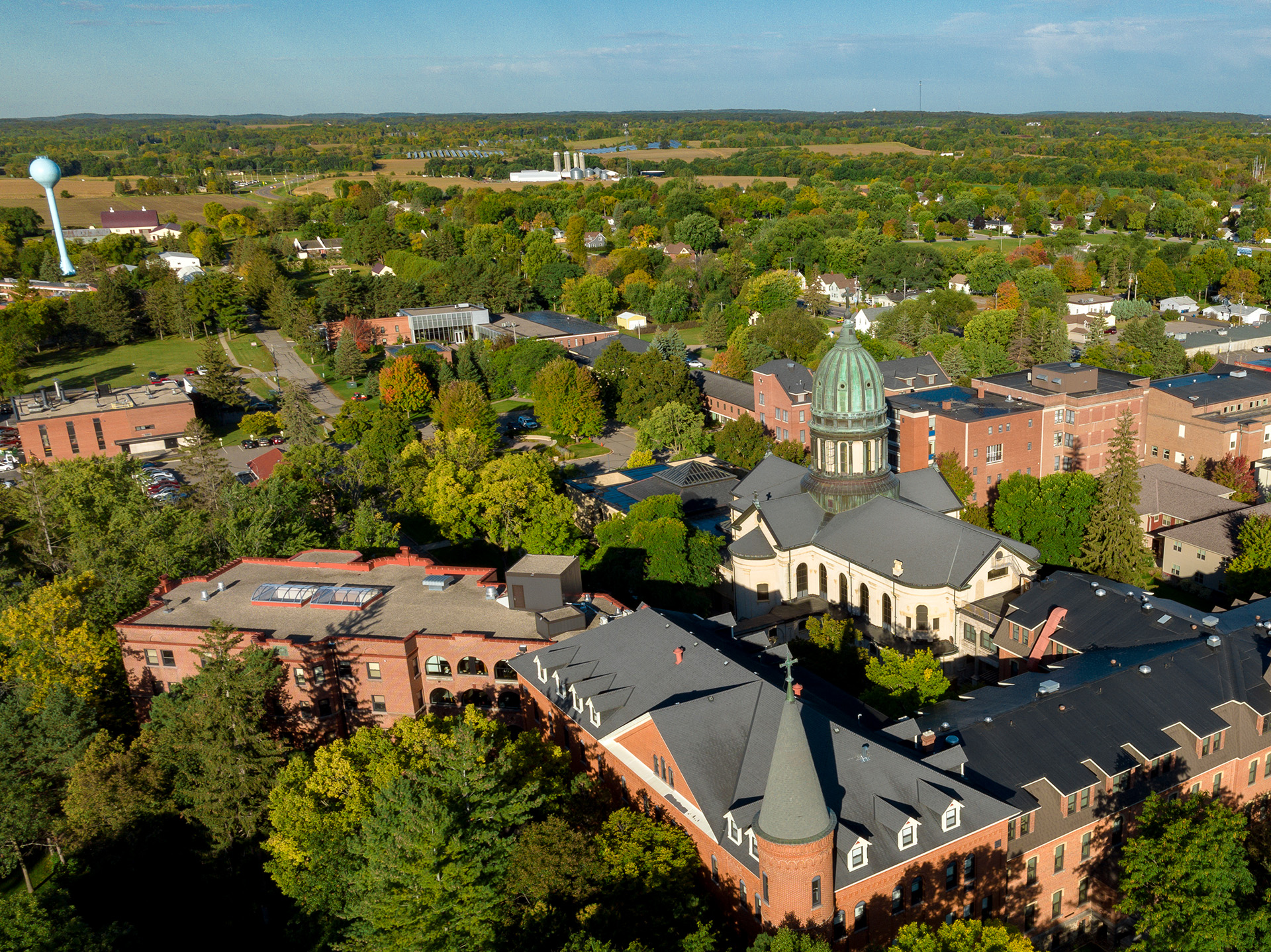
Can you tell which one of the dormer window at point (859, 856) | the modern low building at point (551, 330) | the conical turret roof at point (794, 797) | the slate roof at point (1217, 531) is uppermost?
the conical turret roof at point (794, 797)

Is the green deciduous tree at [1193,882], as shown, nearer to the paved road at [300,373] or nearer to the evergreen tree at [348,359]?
the paved road at [300,373]

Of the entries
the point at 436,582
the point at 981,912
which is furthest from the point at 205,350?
the point at 981,912

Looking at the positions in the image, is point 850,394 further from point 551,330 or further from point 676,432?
point 551,330

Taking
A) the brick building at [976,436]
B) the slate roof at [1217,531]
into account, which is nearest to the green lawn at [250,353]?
the brick building at [976,436]

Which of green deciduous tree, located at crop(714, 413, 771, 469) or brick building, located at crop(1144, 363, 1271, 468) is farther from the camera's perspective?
green deciduous tree, located at crop(714, 413, 771, 469)

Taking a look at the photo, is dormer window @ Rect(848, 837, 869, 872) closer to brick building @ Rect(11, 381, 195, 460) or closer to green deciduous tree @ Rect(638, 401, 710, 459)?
green deciduous tree @ Rect(638, 401, 710, 459)

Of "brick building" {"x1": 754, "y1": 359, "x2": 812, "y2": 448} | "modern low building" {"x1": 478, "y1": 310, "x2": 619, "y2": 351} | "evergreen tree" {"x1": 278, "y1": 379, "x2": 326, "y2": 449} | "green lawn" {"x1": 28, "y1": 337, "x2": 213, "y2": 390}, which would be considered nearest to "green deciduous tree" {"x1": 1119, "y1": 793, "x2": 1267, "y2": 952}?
"brick building" {"x1": 754, "y1": 359, "x2": 812, "y2": 448}

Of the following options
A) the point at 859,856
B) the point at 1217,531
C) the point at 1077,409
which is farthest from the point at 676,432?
the point at 859,856
